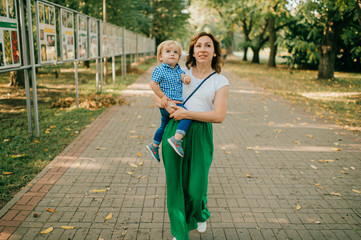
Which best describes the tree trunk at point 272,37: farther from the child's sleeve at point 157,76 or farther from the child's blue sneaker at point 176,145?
the child's blue sneaker at point 176,145

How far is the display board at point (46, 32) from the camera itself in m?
6.49

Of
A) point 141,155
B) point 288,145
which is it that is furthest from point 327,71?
point 141,155

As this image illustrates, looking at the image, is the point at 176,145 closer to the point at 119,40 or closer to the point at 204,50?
the point at 204,50

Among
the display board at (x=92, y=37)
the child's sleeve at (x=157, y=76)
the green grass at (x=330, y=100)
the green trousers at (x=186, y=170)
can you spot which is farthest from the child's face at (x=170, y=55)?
the display board at (x=92, y=37)

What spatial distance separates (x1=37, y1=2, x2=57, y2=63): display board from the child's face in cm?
457

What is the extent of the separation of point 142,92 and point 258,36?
2576 cm

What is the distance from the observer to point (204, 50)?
112 inches

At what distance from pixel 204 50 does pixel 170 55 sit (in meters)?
0.33

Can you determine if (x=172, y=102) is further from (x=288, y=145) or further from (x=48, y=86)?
(x=48, y=86)

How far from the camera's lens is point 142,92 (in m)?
13.1

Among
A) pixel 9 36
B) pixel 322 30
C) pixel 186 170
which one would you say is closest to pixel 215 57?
pixel 186 170

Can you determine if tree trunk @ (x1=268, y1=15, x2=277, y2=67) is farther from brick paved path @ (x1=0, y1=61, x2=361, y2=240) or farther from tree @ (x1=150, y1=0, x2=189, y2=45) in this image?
brick paved path @ (x1=0, y1=61, x2=361, y2=240)

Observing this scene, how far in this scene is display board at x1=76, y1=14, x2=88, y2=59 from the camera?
936 centimetres

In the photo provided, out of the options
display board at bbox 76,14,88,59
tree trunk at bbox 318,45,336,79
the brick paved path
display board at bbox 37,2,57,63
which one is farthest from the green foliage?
display board at bbox 37,2,57,63
